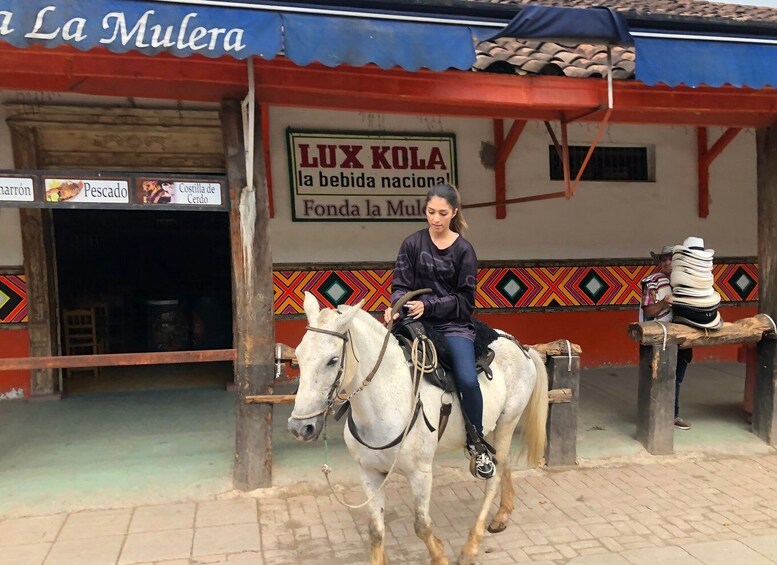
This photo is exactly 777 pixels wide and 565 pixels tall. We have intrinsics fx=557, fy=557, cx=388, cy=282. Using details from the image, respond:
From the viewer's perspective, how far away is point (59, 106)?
20.1 ft

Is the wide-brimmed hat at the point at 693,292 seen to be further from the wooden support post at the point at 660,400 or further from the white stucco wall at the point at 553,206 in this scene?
the white stucco wall at the point at 553,206

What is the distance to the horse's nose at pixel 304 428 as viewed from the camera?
8.20 ft

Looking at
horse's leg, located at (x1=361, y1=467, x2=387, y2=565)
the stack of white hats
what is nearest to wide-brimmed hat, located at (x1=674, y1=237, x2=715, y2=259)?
the stack of white hats

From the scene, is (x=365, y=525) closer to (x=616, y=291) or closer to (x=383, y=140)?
(x=383, y=140)

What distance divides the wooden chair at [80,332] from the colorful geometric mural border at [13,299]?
2.68 feet

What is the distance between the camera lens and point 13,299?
6441mm

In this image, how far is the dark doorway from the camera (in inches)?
336

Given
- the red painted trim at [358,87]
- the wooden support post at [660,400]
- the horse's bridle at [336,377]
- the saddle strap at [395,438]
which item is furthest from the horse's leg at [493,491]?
the red painted trim at [358,87]

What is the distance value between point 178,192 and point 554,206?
527cm

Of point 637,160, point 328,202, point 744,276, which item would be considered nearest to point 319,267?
point 328,202

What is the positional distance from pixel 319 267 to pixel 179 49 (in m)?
3.89

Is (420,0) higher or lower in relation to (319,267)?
higher

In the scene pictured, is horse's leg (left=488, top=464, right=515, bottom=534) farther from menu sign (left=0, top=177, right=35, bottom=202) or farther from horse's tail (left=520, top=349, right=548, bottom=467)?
menu sign (left=0, top=177, right=35, bottom=202)

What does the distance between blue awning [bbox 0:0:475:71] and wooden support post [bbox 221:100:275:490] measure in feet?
2.93
